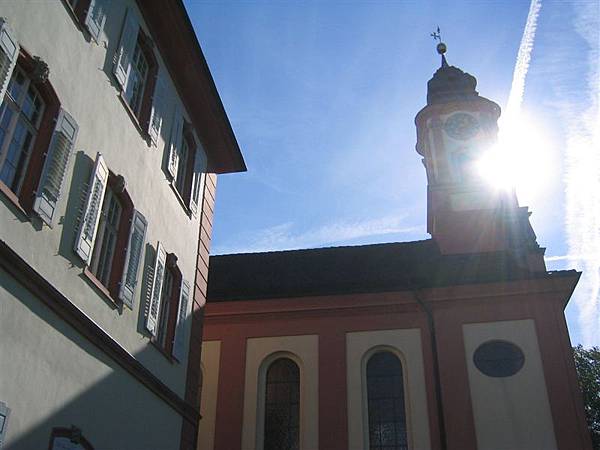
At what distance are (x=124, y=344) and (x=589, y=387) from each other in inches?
981

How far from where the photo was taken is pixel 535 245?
61.9 ft

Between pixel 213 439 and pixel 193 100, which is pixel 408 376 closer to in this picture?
pixel 213 439

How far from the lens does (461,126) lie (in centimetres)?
2530

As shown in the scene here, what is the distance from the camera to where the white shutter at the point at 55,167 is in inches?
281

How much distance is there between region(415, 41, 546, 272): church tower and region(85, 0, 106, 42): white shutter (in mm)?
13177

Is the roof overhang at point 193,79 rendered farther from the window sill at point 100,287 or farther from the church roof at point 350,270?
the church roof at point 350,270

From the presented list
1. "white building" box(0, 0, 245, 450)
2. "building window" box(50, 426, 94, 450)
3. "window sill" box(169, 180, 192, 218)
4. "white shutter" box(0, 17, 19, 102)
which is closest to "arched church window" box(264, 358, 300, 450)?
"white building" box(0, 0, 245, 450)

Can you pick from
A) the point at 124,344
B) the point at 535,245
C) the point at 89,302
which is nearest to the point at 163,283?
the point at 124,344

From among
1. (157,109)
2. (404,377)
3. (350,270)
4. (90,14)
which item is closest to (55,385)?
(90,14)

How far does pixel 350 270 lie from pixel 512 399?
21.1ft

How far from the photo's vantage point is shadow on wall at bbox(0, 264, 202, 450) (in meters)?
6.51

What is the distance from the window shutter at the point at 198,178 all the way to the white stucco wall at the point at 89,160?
52.4 inches

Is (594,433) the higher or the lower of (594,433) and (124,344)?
the higher

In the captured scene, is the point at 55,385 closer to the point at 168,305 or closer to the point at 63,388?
the point at 63,388
